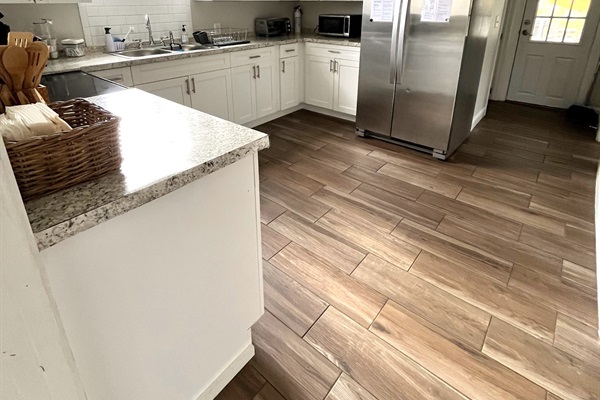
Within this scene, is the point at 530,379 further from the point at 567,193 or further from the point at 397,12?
the point at 397,12

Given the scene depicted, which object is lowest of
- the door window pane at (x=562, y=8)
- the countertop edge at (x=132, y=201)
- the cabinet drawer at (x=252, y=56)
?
the countertop edge at (x=132, y=201)

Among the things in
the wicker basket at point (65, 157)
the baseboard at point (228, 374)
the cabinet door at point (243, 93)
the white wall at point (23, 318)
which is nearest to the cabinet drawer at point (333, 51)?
the cabinet door at point (243, 93)

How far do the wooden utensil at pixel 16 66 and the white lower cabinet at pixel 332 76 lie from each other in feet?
10.7

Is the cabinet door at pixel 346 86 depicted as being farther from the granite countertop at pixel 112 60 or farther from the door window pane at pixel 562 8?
the door window pane at pixel 562 8

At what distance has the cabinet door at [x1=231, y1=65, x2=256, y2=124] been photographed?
3505 mm

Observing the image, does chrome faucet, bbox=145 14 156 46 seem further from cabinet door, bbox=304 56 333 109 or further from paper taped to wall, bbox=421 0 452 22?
paper taped to wall, bbox=421 0 452 22

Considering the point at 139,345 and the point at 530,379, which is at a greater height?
the point at 139,345

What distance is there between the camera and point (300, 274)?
1979 millimetres

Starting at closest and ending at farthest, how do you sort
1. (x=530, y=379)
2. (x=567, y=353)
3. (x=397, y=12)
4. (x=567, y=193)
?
1. (x=530, y=379)
2. (x=567, y=353)
3. (x=567, y=193)
4. (x=397, y=12)

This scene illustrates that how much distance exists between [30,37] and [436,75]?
284 cm

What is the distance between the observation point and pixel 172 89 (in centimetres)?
298

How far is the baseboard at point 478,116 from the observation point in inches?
158

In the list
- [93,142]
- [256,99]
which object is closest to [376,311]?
[93,142]

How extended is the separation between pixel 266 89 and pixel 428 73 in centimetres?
167
